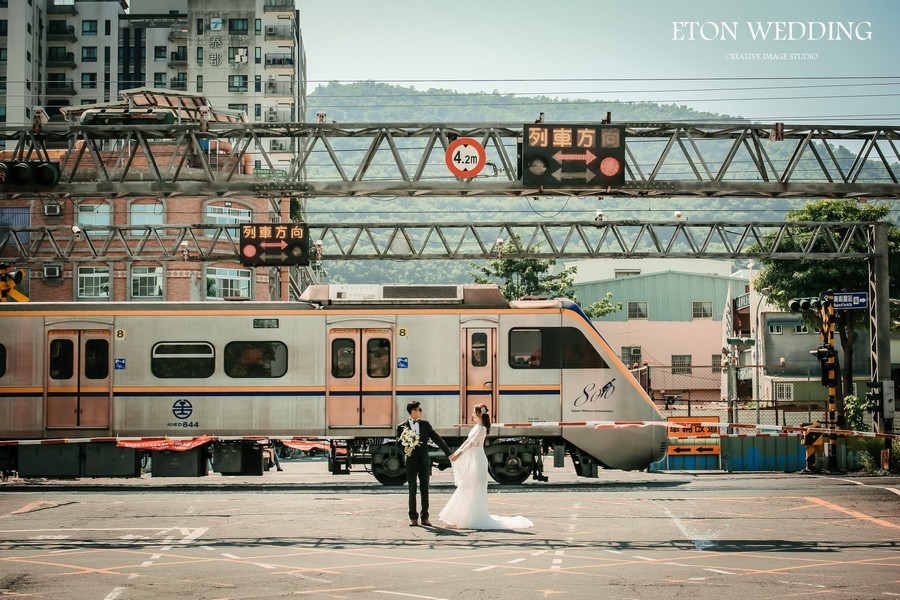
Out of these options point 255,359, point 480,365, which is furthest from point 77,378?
point 480,365

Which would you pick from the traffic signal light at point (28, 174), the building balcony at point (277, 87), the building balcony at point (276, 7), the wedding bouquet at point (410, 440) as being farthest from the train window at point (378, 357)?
the building balcony at point (276, 7)

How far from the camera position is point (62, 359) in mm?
24359

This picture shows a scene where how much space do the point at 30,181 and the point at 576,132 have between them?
12080mm

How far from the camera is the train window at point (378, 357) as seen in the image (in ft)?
78.5

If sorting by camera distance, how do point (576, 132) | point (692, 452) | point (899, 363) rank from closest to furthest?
point (576, 132) → point (692, 452) → point (899, 363)

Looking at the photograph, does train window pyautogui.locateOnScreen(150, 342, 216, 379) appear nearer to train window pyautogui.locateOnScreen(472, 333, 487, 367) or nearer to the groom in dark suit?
train window pyautogui.locateOnScreen(472, 333, 487, 367)

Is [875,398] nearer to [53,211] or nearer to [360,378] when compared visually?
[360,378]

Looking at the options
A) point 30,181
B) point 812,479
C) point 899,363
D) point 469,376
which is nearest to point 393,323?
point 469,376

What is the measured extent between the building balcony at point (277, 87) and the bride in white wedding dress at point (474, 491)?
87.3 metres

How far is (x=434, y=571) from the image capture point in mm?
12852

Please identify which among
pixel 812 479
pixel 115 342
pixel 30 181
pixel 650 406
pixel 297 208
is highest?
pixel 297 208

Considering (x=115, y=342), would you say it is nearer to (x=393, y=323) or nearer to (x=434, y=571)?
(x=393, y=323)

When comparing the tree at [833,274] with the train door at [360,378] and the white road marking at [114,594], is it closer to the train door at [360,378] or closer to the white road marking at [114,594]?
the train door at [360,378]

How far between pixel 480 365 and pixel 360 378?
2647 mm
